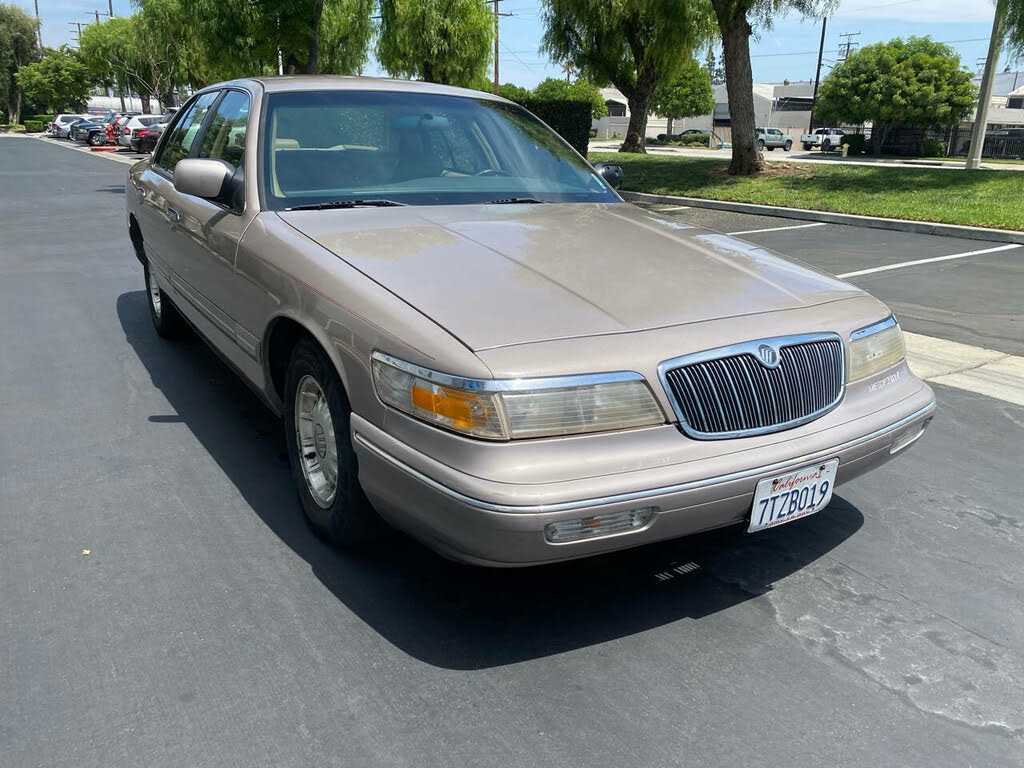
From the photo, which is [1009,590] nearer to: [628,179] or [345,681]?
[345,681]

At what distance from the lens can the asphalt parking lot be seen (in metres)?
2.29

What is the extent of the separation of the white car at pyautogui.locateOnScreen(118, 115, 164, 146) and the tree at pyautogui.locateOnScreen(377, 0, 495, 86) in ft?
33.2

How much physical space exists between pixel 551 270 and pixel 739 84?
635 inches

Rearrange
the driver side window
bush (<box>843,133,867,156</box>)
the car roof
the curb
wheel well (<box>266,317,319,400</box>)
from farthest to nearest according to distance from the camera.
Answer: bush (<box>843,133,867,156</box>)
the curb
the driver side window
the car roof
wheel well (<box>266,317,319,400</box>)

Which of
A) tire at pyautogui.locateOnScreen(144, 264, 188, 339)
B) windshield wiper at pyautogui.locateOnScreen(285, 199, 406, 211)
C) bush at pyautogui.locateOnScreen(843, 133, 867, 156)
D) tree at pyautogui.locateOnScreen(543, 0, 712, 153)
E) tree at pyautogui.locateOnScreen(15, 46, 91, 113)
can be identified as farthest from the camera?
tree at pyautogui.locateOnScreen(15, 46, 91, 113)

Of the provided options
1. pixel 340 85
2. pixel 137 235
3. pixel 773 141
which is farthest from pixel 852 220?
pixel 773 141

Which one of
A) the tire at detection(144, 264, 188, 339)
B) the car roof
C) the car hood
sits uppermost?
the car roof

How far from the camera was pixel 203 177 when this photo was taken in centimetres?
357

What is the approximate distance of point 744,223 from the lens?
518 inches

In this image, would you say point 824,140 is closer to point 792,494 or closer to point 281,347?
point 281,347

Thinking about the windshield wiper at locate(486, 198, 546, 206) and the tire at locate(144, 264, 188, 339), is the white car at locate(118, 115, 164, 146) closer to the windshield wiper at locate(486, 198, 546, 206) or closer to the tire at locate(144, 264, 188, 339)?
the tire at locate(144, 264, 188, 339)

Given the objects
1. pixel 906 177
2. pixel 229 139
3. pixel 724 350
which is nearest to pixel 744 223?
pixel 906 177

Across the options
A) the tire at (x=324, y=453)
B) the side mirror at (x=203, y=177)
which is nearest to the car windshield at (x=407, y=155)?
the side mirror at (x=203, y=177)

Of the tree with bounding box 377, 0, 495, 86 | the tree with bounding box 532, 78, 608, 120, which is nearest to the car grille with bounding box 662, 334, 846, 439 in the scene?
the tree with bounding box 377, 0, 495, 86
